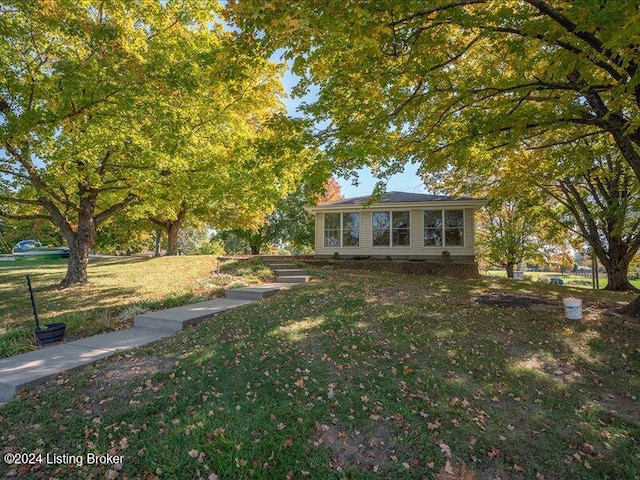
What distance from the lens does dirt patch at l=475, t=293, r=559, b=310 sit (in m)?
7.81

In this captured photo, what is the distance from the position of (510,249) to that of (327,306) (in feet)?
70.3

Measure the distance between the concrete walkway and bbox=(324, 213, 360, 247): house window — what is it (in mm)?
9734

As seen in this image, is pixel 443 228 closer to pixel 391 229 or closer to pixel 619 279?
pixel 391 229

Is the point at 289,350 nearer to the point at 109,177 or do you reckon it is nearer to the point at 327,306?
the point at 327,306

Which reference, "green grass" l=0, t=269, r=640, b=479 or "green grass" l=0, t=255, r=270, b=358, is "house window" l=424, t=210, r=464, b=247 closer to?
"green grass" l=0, t=255, r=270, b=358

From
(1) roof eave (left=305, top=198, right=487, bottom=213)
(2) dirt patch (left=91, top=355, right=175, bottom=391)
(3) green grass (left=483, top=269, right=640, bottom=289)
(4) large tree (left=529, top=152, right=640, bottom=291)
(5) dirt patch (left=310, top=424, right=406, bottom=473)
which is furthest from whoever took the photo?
(3) green grass (left=483, top=269, right=640, bottom=289)

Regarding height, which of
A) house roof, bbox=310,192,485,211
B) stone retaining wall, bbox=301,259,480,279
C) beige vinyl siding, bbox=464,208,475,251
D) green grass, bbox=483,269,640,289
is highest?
house roof, bbox=310,192,485,211

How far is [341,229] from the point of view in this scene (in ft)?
57.7

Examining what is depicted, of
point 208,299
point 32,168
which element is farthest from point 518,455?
point 32,168

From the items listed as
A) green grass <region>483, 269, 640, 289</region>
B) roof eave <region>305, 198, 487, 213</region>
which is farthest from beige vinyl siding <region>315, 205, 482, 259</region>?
green grass <region>483, 269, 640, 289</region>

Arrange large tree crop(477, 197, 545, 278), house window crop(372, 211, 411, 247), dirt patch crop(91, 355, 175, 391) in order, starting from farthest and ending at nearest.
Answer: large tree crop(477, 197, 545, 278) → house window crop(372, 211, 411, 247) → dirt patch crop(91, 355, 175, 391)

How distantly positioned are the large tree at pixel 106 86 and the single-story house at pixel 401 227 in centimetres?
916

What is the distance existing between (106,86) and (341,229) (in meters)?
12.3

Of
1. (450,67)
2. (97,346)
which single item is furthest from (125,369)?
(450,67)
